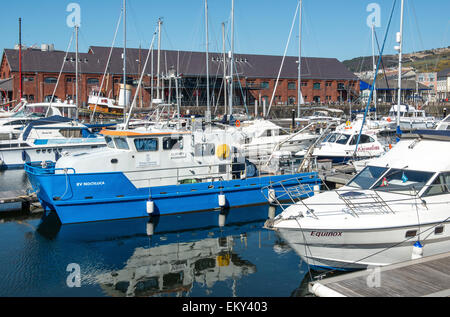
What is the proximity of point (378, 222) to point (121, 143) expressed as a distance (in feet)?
30.5

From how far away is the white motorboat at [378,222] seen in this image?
29.9 feet

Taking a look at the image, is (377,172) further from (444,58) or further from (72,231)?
(444,58)

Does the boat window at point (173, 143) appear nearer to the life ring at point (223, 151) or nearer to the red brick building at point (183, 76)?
the life ring at point (223, 151)

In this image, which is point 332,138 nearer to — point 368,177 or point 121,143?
point 121,143

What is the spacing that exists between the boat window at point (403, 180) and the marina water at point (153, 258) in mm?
2755

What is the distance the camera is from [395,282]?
25.5ft

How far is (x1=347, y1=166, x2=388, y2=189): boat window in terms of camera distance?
1088cm

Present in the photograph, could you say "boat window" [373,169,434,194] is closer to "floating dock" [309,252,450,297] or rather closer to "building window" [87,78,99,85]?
"floating dock" [309,252,450,297]

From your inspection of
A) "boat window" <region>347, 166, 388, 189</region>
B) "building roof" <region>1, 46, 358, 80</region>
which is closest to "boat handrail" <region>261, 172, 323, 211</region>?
"boat window" <region>347, 166, 388, 189</region>

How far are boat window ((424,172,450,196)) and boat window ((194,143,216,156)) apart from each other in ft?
26.6

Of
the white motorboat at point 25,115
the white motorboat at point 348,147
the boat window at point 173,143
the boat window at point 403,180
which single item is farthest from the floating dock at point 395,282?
the white motorboat at point 25,115

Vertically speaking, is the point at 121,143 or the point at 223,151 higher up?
the point at 121,143

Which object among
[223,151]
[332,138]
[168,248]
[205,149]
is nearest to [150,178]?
[205,149]

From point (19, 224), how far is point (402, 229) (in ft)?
39.7
